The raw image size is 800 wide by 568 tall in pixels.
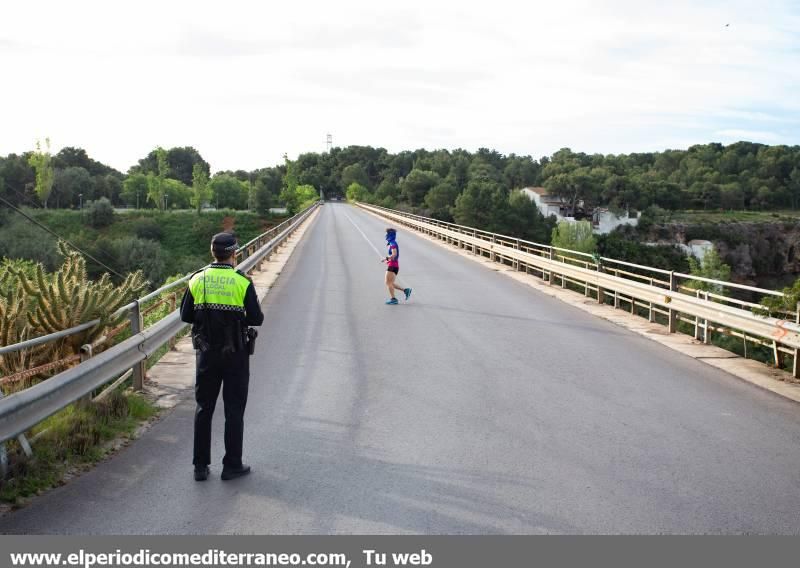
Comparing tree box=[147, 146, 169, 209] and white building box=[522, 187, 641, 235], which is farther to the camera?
tree box=[147, 146, 169, 209]

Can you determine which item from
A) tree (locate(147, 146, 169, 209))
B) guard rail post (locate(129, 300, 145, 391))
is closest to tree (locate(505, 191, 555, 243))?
tree (locate(147, 146, 169, 209))

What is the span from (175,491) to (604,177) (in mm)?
139321

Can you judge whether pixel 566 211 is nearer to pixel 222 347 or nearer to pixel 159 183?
pixel 159 183

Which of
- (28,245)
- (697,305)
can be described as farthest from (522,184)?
(697,305)

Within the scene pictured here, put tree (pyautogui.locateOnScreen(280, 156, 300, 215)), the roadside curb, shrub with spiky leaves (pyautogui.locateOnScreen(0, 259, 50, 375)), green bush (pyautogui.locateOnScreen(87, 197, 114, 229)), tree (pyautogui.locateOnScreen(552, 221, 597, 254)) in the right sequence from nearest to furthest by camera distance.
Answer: shrub with spiky leaves (pyautogui.locateOnScreen(0, 259, 50, 375)), the roadside curb, tree (pyautogui.locateOnScreen(552, 221, 597, 254)), green bush (pyautogui.locateOnScreen(87, 197, 114, 229)), tree (pyautogui.locateOnScreen(280, 156, 300, 215))

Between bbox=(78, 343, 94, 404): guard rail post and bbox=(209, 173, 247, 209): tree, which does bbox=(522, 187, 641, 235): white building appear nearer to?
bbox=(209, 173, 247, 209): tree

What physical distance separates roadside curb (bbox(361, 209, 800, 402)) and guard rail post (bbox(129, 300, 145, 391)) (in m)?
6.77

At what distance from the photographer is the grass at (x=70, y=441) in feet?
16.8

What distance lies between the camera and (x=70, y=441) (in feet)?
19.2

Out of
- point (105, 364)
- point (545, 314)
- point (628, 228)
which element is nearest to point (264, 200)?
point (628, 228)

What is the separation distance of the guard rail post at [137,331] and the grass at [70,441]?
56cm

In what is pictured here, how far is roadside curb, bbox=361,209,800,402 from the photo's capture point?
8727 mm

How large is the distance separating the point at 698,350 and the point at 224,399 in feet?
25.4

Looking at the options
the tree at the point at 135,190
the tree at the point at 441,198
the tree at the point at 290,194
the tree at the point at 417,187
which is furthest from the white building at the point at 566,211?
A: the tree at the point at 135,190
